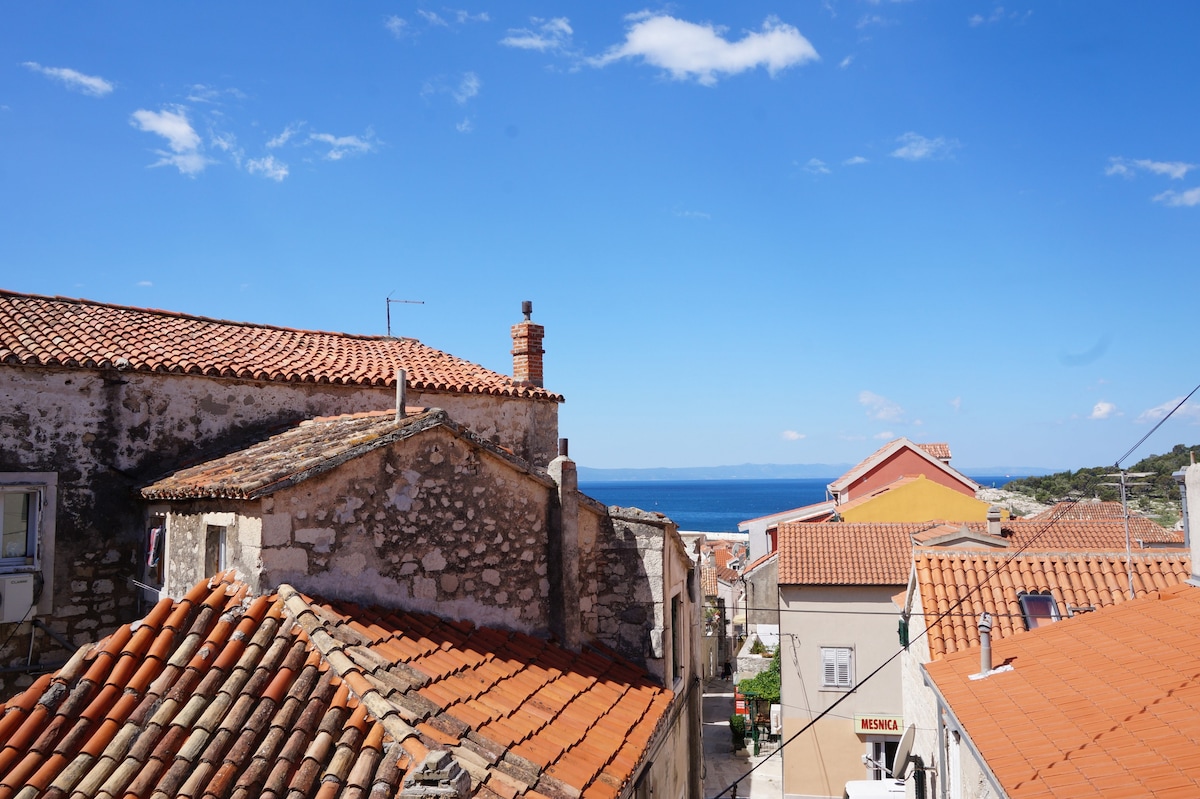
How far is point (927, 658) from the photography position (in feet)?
45.6

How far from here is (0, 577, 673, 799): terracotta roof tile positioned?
5.47m

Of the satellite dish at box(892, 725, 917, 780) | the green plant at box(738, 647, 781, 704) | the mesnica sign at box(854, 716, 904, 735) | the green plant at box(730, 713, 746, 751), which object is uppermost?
the satellite dish at box(892, 725, 917, 780)

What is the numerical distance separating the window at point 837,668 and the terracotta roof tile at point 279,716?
1699 cm

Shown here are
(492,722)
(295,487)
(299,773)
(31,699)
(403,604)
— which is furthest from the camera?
(403,604)

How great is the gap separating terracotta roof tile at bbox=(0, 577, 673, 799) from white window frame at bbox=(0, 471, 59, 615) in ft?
13.5

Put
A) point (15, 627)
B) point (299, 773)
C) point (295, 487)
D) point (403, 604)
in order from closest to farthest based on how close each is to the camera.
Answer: point (299, 773) < point (295, 487) < point (403, 604) < point (15, 627)

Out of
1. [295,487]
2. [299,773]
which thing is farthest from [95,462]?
[299,773]

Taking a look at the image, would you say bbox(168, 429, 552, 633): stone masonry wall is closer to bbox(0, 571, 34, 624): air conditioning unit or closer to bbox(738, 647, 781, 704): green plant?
bbox(0, 571, 34, 624): air conditioning unit

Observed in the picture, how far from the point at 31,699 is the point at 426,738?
289 cm

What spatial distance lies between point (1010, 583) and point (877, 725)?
10373 millimetres

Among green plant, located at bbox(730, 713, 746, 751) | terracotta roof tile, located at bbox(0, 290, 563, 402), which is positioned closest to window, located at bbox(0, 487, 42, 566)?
terracotta roof tile, located at bbox(0, 290, 563, 402)

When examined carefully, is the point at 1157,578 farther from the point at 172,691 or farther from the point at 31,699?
the point at 31,699

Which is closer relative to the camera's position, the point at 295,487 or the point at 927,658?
the point at 295,487

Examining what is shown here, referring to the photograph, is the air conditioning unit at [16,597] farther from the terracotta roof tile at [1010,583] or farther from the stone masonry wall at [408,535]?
the terracotta roof tile at [1010,583]
